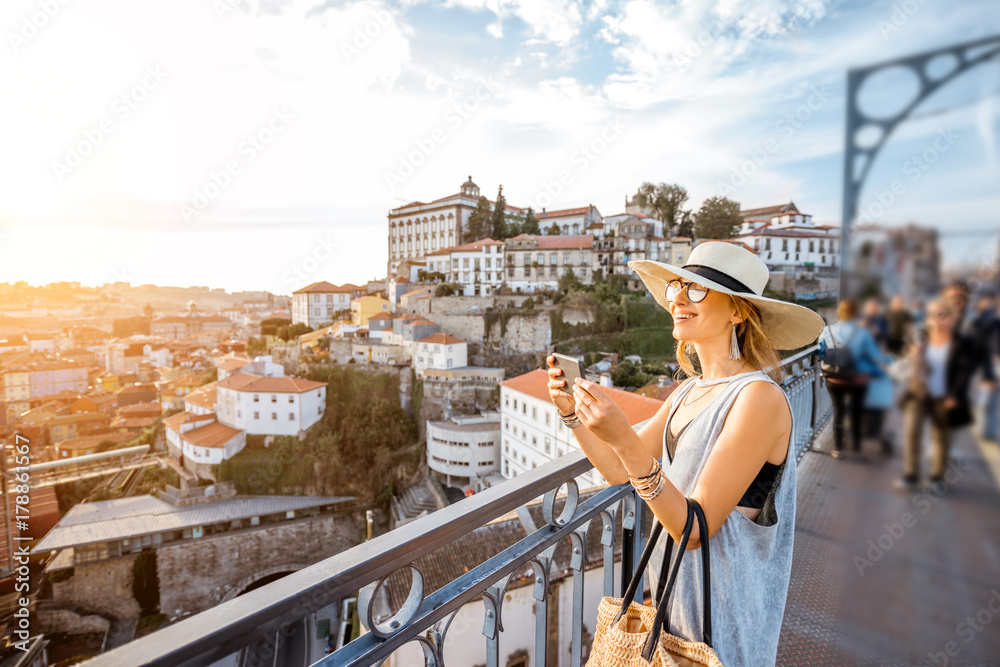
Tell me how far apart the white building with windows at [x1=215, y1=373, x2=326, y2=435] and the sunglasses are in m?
30.0

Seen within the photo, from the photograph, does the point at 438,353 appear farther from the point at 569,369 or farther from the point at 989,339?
the point at 989,339

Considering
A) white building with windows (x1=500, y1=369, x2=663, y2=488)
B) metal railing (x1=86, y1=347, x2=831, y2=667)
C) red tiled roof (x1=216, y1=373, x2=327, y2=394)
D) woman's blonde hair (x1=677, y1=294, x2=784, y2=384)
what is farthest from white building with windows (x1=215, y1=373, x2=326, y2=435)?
woman's blonde hair (x1=677, y1=294, x2=784, y2=384)

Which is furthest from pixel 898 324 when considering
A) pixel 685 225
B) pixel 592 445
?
pixel 685 225

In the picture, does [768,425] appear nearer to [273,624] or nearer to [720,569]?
[720,569]

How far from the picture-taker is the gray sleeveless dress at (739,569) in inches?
44.7

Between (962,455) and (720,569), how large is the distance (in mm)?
1150

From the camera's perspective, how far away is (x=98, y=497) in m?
25.9

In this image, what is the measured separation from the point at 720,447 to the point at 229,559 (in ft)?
93.6

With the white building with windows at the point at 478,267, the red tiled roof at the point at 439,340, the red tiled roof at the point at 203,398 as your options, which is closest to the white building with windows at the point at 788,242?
the white building with windows at the point at 478,267

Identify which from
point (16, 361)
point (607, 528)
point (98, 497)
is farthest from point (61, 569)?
point (607, 528)

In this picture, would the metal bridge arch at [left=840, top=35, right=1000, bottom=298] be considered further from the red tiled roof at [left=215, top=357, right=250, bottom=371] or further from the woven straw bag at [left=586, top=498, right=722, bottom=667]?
the red tiled roof at [left=215, top=357, right=250, bottom=371]

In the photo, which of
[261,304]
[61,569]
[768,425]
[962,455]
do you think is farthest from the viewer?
[261,304]

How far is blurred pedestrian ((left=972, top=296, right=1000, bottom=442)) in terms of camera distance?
4.11ft

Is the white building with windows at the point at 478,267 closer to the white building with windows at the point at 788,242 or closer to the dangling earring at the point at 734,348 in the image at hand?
the white building with windows at the point at 788,242
